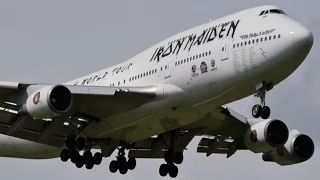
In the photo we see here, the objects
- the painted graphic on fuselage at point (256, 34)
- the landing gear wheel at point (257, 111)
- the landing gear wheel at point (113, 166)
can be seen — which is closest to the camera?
the landing gear wheel at point (257, 111)

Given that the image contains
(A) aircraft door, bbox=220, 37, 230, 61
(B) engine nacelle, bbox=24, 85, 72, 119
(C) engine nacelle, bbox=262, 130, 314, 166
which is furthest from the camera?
(C) engine nacelle, bbox=262, 130, 314, 166

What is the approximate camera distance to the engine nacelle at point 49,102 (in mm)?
43875

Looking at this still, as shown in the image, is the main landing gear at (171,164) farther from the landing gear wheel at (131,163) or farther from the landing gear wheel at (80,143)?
the landing gear wheel at (80,143)

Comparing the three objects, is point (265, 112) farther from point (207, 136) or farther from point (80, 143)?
point (207, 136)

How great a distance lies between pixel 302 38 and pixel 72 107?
11.1 m

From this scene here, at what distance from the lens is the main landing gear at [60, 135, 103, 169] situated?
4772cm

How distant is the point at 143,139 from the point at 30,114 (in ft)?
25.6

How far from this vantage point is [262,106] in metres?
42.8

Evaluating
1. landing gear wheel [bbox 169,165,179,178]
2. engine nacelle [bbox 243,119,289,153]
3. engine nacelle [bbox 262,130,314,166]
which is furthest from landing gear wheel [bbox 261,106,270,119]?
engine nacelle [bbox 262,130,314,166]

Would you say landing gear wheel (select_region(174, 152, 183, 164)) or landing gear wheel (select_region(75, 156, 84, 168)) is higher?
landing gear wheel (select_region(174, 152, 183, 164))

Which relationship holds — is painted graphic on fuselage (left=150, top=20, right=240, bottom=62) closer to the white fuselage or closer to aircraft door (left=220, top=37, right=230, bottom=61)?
the white fuselage

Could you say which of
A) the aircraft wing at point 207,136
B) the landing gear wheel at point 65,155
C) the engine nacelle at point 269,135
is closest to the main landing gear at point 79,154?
the landing gear wheel at point 65,155

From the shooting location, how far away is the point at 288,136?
2018 inches

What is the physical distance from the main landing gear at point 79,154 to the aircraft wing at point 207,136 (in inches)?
116
